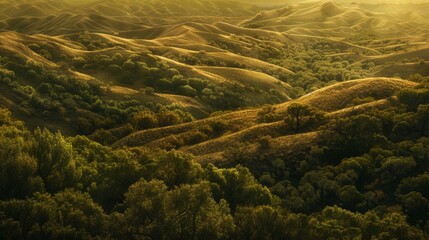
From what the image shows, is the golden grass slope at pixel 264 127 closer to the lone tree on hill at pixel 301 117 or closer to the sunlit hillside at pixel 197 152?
the sunlit hillside at pixel 197 152

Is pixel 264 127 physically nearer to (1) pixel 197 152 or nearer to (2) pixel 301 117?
(2) pixel 301 117

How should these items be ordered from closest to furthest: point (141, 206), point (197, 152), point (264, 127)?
point (141, 206), point (197, 152), point (264, 127)

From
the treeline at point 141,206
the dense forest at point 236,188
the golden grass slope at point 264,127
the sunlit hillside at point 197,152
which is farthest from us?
the golden grass slope at point 264,127

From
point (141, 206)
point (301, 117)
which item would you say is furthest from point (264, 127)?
point (141, 206)

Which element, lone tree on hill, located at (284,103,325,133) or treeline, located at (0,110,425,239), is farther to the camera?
lone tree on hill, located at (284,103,325,133)

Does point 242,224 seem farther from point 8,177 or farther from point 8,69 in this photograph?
point 8,69

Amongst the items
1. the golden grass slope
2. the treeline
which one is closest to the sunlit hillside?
the treeline

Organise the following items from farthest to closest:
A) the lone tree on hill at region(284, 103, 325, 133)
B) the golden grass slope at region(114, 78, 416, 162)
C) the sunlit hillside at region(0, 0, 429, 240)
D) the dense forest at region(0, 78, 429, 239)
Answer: the lone tree on hill at region(284, 103, 325, 133)
the golden grass slope at region(114, 78, 416, 162)
the sunlit hillside at region(0, 0, 429, 240)
the dense forest at region(0, 78, 429, 239)

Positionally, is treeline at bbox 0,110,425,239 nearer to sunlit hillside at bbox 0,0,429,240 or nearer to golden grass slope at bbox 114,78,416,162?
sunlit hillside at bbox 0,0,429,240

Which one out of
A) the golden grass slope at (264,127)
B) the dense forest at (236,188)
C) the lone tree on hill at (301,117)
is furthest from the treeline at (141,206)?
the lone tree on hill at (301,117)

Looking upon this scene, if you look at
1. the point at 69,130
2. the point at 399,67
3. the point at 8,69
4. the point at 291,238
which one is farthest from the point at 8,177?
the point at 399,67

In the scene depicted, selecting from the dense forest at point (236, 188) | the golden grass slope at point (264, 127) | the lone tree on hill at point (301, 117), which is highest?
the dense forest at point (236, 188)
